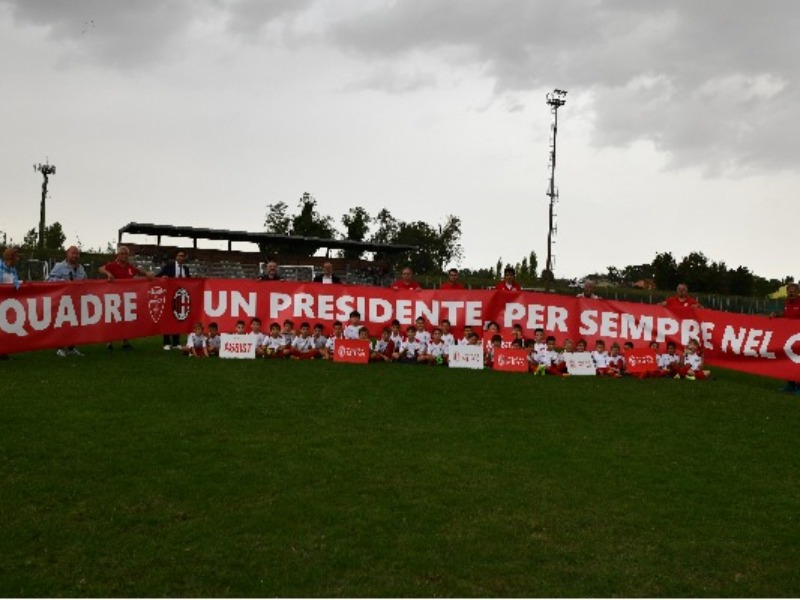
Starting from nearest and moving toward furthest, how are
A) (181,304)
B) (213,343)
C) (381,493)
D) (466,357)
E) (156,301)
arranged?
(381,493) < (466,357) < (213,343) < (156,301) < (181,304)

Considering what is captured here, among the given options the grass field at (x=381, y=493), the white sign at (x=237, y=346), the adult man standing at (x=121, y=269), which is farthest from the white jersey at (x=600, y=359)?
the adult man standing at (x=121, y=269)

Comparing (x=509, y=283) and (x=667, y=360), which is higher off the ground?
(x=509, y=283)

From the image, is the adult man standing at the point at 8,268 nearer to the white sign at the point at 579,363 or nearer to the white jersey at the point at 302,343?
the white jersey at the point at 302,343

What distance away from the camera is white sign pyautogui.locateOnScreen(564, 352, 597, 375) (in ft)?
49.1

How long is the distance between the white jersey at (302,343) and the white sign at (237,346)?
0.95 metres

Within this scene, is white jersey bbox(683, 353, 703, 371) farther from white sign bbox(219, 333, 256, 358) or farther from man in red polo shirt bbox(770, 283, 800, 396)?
white sign bbox(219, 333, 256, 358)

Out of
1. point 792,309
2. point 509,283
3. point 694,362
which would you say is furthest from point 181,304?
point 792,309

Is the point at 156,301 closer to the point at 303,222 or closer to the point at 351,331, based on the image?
the point at 351,331

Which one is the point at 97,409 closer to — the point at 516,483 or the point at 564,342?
the point at 516,483

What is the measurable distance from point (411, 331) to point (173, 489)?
9.84 m

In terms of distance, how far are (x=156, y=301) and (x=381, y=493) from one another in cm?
1094

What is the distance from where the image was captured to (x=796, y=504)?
6.65 m

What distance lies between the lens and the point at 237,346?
15.2 meters

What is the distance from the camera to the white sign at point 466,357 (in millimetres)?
15250
